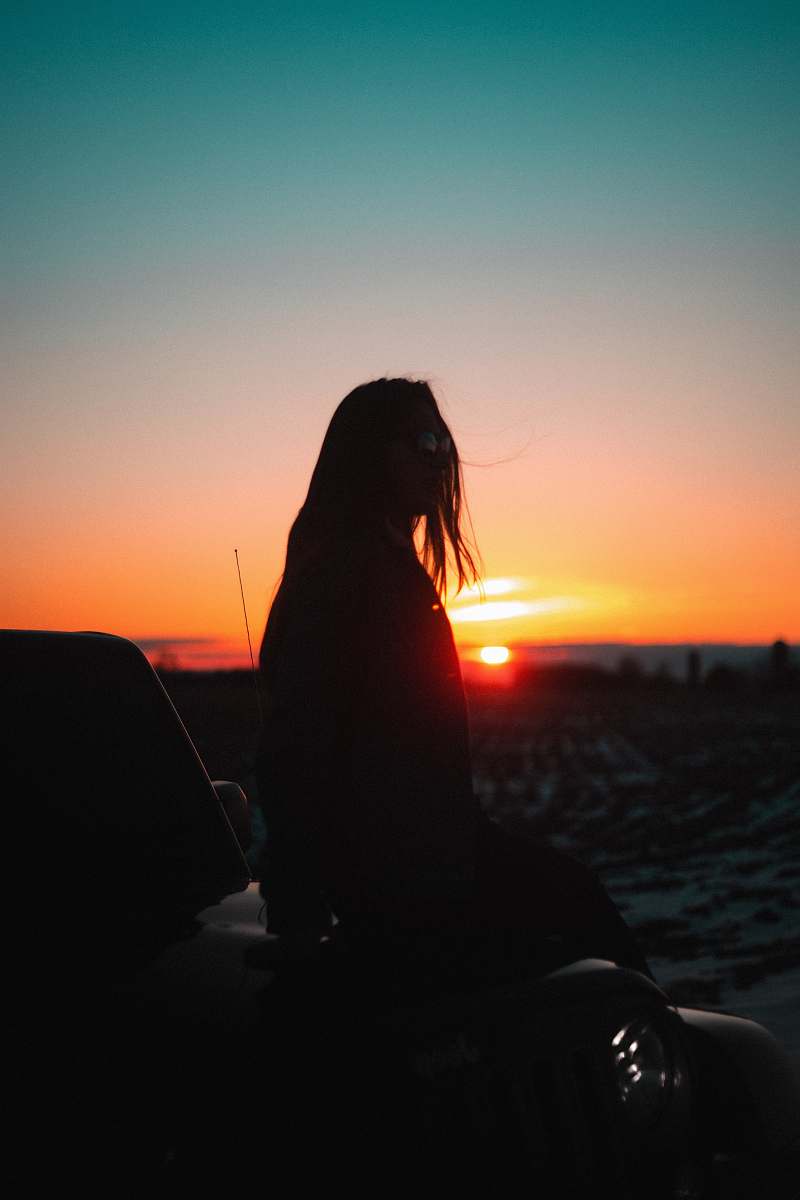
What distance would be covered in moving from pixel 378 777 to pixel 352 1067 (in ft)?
2.16

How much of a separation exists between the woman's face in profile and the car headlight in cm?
131

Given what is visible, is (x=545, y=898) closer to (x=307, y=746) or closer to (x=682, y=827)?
(x=307, y=746)

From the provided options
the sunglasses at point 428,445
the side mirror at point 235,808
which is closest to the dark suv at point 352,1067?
the side mirror at point 235,808

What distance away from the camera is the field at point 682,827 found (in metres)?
6.59

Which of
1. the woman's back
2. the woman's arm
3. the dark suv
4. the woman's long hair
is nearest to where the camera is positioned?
the dark suv

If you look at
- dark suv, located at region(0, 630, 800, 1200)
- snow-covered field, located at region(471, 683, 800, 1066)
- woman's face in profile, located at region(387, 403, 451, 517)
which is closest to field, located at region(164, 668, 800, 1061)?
snow-covered field, located at region(471, 683, 800, 1066)

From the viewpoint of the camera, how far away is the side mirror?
298cm

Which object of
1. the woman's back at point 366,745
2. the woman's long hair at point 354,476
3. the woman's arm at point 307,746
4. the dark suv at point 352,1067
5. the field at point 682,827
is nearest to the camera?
the dark suv at point 352,1067

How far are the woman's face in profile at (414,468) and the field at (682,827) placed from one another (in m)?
0.50

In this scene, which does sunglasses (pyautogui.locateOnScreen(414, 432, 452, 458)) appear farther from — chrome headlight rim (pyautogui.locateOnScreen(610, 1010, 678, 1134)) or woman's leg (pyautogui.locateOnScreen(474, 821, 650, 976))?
chrome headlight rim (pyautogui.locateOnScreen(610, 1010, 678, 1134))

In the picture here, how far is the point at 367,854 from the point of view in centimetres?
228

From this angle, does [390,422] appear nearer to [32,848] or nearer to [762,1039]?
[32,848]

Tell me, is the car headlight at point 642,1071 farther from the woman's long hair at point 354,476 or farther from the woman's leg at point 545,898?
the woman's long hair at point 354,476

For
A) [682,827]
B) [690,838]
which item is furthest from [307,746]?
[682,827]
